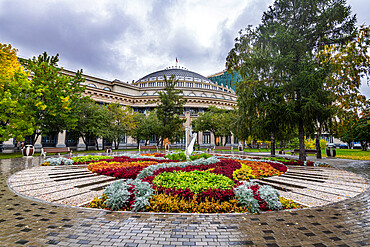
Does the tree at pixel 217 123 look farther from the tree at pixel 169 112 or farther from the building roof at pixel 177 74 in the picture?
the building roof at pixel 177 74

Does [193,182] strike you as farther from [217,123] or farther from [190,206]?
[217,123]

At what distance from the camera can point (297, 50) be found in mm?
12336

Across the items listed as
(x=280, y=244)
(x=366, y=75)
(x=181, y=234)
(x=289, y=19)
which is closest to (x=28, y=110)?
(x=181, y=234)

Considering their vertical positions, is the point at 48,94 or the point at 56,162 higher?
the point at 48,94

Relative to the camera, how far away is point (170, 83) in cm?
2609

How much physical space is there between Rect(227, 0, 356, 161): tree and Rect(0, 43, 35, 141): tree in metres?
20.3

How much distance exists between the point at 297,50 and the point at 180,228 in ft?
45.4

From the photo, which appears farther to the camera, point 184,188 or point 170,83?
point 170,83

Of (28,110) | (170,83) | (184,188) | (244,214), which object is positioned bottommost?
(244,214)

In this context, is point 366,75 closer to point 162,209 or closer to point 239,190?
point 239,190

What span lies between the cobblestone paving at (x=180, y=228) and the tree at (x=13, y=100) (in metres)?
17.2

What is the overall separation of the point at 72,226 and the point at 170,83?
2379 centimetres

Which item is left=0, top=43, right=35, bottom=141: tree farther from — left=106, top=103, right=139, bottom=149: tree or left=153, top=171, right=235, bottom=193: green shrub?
left=153, top=171, right=235, bottom=193: green shrub

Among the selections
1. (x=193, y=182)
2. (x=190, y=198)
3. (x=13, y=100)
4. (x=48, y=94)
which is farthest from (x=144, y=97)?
(x=190, y=198)
